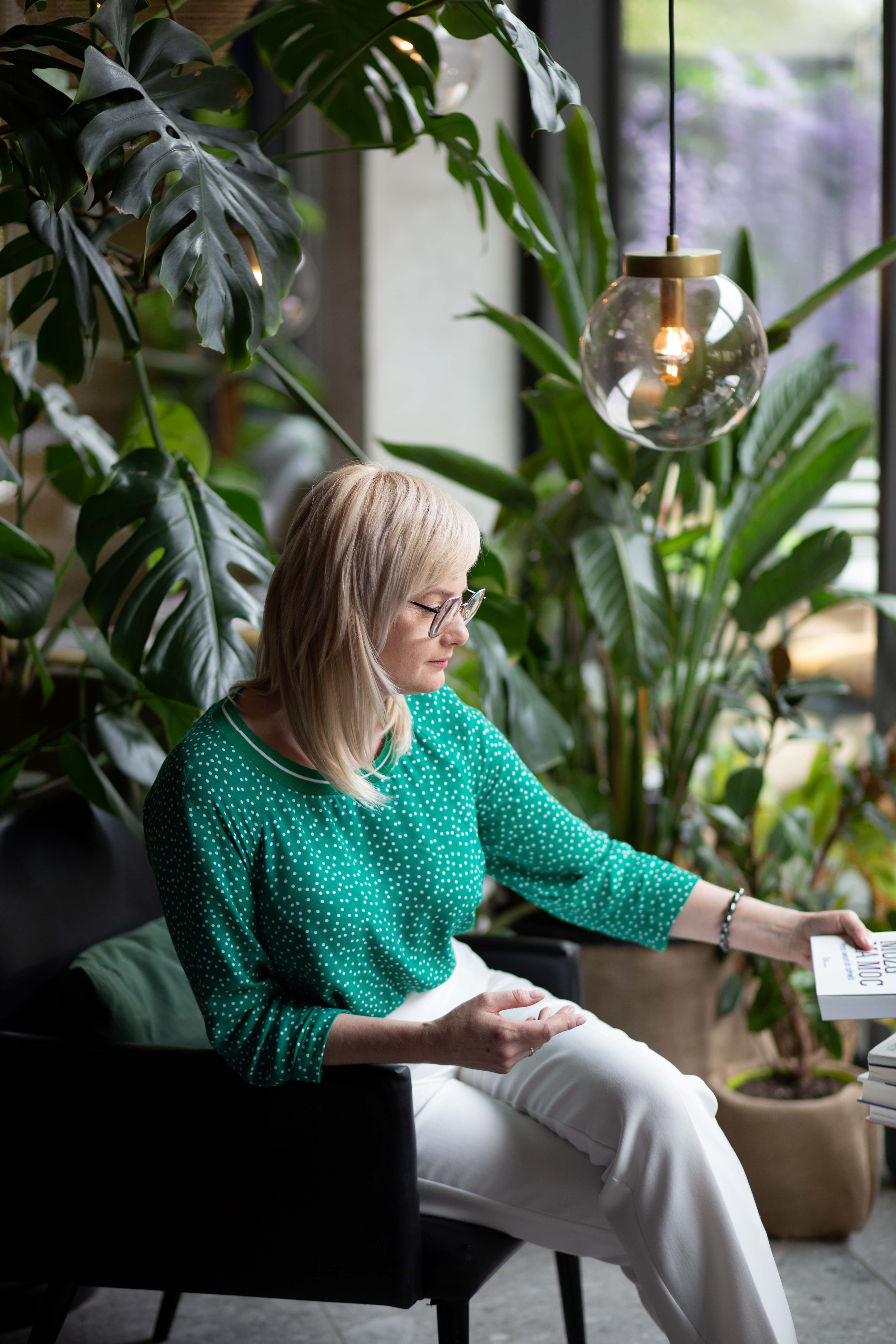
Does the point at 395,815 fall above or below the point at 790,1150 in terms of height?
above

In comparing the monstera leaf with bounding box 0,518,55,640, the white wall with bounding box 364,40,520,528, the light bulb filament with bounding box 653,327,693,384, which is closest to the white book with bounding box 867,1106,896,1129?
the light bulb filament with bounding box 653,327,693,384

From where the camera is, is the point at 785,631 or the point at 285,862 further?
the point at 785,631

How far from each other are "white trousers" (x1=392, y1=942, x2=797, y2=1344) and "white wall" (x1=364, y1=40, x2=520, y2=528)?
2.03 meters

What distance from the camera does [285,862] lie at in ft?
4.48

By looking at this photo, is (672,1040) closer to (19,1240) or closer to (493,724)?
(493,724)

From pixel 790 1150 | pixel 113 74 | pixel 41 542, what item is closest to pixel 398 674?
pixel 113 74

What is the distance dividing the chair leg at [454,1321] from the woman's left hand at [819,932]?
1.70ft

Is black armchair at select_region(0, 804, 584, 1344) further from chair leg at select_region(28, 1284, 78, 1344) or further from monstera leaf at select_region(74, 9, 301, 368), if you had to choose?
→ monstera leaf at select_region(74, 9, 301, 368)

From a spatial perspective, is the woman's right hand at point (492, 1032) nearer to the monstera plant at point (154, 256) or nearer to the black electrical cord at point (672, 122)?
the monstera plant at point (154, 256)

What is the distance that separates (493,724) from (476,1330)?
906 mm

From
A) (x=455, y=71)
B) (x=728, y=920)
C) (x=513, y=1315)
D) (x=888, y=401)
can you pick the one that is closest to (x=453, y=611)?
(x=728, y=920)

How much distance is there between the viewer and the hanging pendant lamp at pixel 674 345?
1438 millimetres

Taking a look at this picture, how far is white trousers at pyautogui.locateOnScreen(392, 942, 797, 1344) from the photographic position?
50.0 inches

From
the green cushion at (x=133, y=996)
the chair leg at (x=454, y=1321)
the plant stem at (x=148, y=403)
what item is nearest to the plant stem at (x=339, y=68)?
the plant stem at (x=148, y=403)
